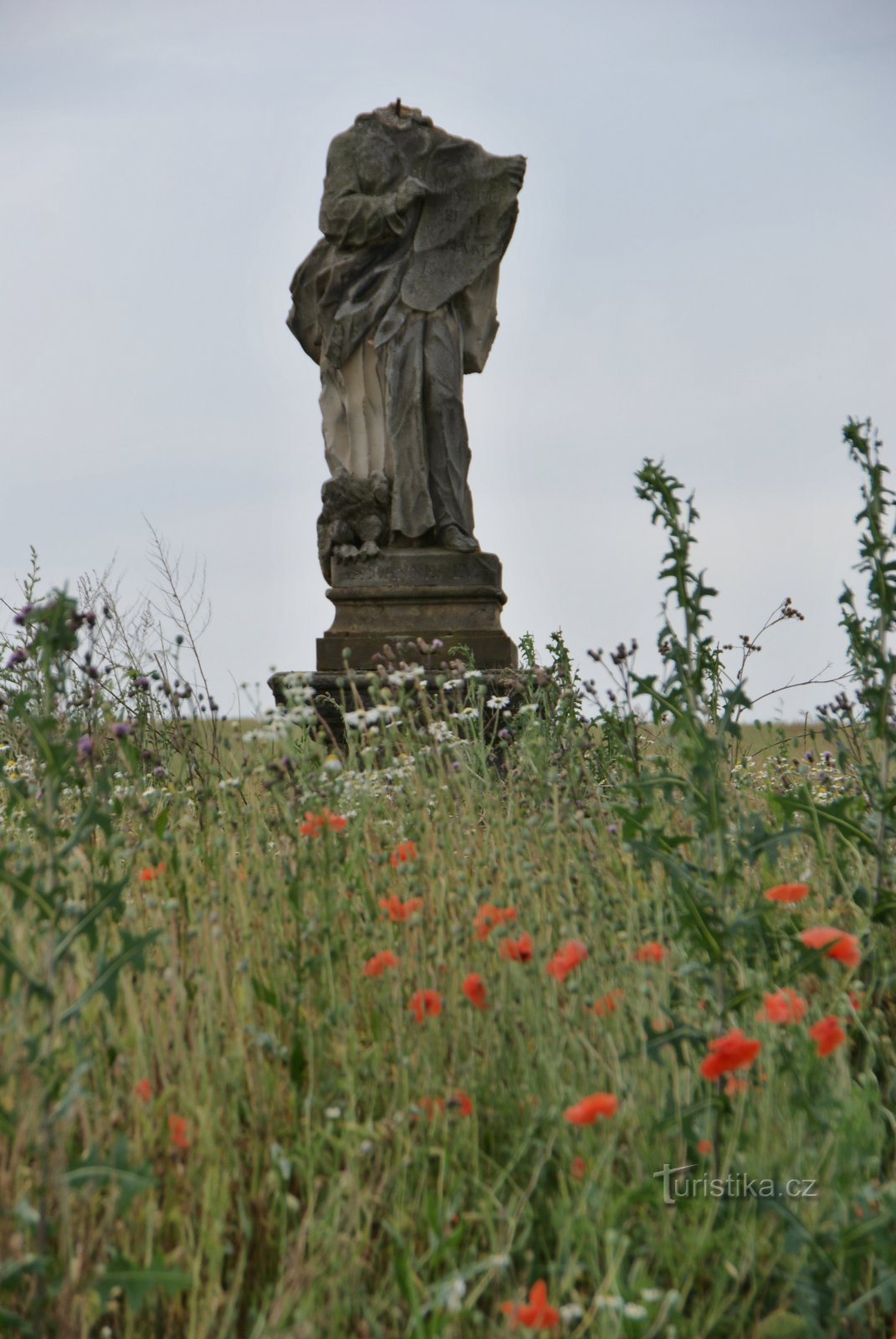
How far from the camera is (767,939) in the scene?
272 cm

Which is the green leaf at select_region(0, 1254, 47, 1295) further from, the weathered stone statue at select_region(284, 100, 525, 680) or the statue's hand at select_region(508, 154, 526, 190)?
the statue's hand at select_region(508, 154, 526, 190)

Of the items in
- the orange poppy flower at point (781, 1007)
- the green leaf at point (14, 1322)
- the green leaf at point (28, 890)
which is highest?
the green leaf at point (28, 890)

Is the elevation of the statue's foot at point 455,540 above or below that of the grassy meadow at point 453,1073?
above

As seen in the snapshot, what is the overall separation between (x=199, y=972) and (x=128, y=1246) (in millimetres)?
657

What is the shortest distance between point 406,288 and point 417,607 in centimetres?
207

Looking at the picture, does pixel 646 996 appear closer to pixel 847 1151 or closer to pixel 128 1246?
pixel 847 1151

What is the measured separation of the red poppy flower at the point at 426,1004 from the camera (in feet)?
7.00

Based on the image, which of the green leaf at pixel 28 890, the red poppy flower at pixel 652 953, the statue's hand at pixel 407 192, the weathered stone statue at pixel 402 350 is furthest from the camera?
the statue's hand at pixel 407 192

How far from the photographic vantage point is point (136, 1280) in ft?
5.21

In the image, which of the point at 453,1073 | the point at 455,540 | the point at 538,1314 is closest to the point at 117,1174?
the point at 538,1314

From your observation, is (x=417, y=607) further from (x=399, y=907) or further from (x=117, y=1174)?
(x=117, y=1174)

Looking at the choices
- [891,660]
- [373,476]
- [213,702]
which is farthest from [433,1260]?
[373,476]

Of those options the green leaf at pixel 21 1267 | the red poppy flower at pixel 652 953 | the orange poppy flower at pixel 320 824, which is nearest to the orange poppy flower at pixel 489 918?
the red poppy flower at pixel 652 953

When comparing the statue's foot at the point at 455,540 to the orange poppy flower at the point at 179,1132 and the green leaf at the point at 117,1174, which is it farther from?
the green leaf at the point at 117,1174
